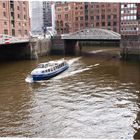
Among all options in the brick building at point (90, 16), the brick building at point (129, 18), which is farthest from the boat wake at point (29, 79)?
the brick building at point (90, 16)

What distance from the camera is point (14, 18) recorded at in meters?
62.8

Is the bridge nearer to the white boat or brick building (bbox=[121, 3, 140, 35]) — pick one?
brick building (bbox=[121, 3, 140, 35])

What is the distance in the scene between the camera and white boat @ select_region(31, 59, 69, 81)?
3453 centimetres

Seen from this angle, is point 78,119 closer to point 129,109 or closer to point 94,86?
point 129,109

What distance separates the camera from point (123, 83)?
32.2m

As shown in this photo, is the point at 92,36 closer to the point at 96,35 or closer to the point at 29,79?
the point at 96,35

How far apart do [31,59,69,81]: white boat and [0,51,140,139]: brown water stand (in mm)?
1243

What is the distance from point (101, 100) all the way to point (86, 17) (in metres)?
87.4

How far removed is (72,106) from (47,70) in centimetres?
1401

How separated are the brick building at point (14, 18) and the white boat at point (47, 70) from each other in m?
22.1

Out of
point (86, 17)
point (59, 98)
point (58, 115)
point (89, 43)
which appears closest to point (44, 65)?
point (59, 98)

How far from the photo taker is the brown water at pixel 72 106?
17.6 meters

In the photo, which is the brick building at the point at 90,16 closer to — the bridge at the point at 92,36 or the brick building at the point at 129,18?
the brick building at the point at 129,18

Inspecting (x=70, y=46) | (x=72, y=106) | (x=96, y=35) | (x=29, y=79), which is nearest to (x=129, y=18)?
(x=70, y=46)
